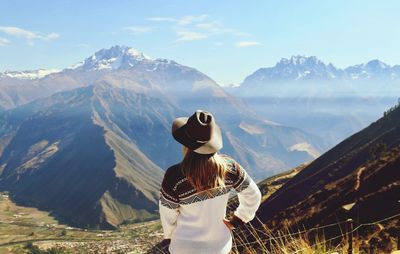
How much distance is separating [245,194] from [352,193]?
50611 mm

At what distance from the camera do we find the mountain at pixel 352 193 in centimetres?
2800

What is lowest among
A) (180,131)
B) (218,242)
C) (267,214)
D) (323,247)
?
(267,214)

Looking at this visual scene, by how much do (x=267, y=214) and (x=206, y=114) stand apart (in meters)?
83.5

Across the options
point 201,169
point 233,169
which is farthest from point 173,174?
point 233,169

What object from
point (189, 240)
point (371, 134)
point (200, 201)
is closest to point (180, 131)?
point (200, 201)

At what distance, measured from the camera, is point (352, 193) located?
55.2m

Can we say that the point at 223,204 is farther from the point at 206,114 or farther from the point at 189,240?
the point at 206,114

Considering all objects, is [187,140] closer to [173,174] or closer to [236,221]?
[173,174]

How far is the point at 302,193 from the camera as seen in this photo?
312ft

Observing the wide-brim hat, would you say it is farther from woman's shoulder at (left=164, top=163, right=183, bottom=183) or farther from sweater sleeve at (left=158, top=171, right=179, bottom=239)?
sweater sleeve at (left=158, top=171, right=179, bottom=239)

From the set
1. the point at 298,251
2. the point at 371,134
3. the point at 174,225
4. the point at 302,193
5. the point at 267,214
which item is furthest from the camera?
the point at 371,134

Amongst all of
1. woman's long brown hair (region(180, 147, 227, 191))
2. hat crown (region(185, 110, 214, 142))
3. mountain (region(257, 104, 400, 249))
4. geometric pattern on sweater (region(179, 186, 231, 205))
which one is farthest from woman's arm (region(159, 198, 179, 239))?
mountain (region(257, 104, 400, 249))

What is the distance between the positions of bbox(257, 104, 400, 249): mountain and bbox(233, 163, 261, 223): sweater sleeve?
6.57ft

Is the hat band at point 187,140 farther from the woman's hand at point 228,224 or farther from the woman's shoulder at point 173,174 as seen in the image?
the woman's hand at point 228,224
